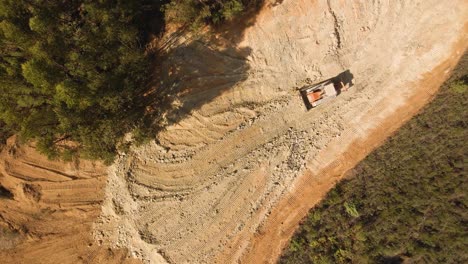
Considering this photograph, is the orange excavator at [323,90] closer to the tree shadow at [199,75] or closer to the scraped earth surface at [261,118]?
the scraped earth surface at [261,118]

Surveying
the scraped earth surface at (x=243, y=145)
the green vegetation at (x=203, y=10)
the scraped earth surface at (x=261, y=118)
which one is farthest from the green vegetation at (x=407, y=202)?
the green vegetation at (x=203, y=10)

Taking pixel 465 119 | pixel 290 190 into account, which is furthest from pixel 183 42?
pixel 465 119

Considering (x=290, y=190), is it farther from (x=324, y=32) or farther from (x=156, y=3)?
(x=156, y=3)

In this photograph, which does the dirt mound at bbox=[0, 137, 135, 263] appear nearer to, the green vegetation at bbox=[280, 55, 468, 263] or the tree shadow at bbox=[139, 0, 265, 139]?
the tree shadow at bbox=[139, 0, 265, 139]

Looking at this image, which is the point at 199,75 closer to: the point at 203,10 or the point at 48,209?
the point at 203,10

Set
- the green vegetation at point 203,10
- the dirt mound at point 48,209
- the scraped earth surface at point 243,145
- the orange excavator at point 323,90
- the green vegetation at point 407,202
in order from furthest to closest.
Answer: the dirt mound at point 48,209 → the scraped earth surface at point 243,145 → the orange excavator at point 323,90 → the green vegetation at point 203,10 → the green vegetation at point 407,202

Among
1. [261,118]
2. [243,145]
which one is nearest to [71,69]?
[243,145]

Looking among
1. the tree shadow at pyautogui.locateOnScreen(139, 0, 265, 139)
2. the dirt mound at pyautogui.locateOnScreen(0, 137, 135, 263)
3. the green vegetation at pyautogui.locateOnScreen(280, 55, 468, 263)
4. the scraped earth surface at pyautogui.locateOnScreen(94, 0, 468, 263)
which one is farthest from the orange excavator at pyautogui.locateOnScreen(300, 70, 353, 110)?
the dirt mound at pyautogui.locateOnScreen(0, 137, 135, 263)
